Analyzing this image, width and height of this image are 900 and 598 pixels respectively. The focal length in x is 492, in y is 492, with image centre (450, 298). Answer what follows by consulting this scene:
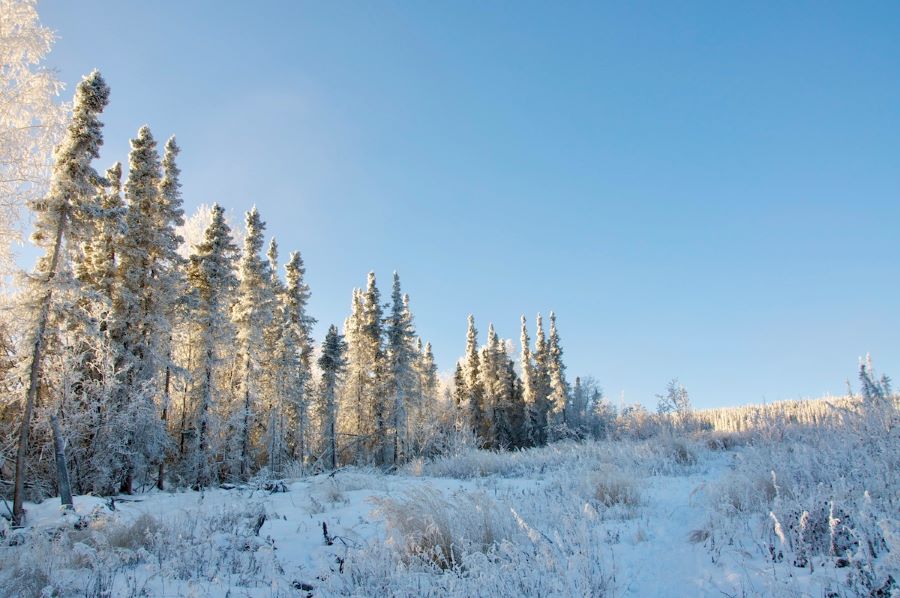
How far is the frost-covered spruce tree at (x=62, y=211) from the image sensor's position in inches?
458

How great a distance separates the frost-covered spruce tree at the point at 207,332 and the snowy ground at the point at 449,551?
13.6m

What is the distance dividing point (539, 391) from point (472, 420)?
985 cm

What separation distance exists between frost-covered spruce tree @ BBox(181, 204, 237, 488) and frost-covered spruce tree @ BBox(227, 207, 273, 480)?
1566 millimetres

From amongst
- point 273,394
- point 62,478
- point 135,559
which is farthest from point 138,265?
point 135,559

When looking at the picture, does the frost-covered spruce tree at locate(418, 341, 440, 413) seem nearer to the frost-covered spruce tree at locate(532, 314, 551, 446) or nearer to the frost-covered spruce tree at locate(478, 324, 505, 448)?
the frost-covered spruce tree at locate(478, 324, 505, 448)

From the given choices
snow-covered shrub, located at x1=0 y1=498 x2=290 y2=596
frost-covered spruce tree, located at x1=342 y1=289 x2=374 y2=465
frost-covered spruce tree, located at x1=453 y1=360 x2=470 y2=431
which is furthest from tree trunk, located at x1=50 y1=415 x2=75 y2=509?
frost-covered spruce tree, located at x1=453 y1=360 x2=470 y2=431

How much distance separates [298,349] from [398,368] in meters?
9.31

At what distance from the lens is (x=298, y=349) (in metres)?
34.0

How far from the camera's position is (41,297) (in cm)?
1170

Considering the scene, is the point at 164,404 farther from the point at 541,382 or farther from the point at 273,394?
the point at 541,382

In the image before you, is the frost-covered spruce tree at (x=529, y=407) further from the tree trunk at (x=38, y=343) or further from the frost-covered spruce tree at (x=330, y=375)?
the tree trunk at (x=38, y=343)

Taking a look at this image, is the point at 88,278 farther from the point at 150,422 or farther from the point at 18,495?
the point at 18,495

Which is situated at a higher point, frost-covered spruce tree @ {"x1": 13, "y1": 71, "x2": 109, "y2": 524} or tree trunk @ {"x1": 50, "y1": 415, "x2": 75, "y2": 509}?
frost-covered spruce tree @ {"x1": 13, "y1": 71, "x2": 109, "y2": 524}

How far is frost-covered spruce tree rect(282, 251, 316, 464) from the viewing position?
30047 mm
